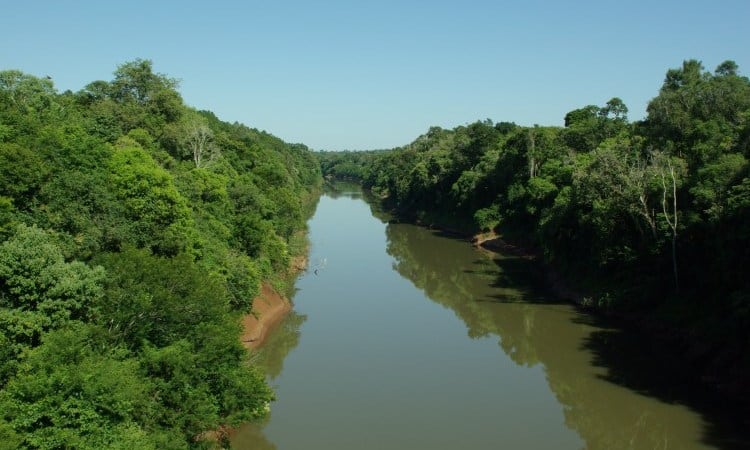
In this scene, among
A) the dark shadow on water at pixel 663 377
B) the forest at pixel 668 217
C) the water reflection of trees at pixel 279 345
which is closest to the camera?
the dark shadow on water at pixel 663 377

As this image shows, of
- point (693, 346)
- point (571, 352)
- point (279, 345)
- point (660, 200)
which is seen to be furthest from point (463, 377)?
point (660, 200)

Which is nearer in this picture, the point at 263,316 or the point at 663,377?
the point at 663,377

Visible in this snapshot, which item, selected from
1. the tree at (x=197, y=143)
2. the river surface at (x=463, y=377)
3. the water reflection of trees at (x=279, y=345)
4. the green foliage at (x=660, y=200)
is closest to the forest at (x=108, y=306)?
the water reflection of trees at (x=279, y=345)

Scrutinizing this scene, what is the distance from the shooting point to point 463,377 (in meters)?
25.7

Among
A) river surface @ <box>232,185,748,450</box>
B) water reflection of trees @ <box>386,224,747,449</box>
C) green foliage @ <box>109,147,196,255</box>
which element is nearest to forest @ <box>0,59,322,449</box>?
green foliage @ <box>109,147,196,255</box>

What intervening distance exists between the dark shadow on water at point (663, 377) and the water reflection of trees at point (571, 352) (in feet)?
0.15

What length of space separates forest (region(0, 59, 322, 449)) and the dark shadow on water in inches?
574

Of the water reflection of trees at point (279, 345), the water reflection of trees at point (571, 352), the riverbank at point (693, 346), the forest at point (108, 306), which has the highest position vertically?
the forest at point (108, 306)

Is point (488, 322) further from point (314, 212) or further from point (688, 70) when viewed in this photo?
point (314, 212)

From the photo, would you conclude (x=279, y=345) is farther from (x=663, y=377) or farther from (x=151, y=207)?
(x=663, y=377)

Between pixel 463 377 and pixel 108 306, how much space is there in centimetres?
1519

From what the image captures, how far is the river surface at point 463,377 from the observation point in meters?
20.2

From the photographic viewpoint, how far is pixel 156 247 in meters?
22.8

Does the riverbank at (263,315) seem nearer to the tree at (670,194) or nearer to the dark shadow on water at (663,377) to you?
the dark shadow on water at (663,377)
